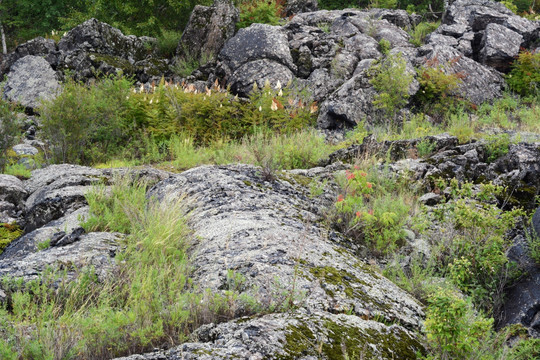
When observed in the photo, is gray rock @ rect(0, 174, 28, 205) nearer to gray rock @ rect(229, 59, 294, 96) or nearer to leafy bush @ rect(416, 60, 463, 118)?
gray rock @ rect(229, 59, 294, 96)

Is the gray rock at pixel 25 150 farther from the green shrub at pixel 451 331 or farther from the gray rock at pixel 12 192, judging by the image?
the green shrub at pixel 451 331

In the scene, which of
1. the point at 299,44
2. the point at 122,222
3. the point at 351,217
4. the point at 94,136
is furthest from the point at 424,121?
the point at 122,222

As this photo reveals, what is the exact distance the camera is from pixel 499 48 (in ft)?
46.2

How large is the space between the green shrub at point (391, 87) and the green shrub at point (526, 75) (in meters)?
4.34

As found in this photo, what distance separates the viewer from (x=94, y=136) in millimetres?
8742

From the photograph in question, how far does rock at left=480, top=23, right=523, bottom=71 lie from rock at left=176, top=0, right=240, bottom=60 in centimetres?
878

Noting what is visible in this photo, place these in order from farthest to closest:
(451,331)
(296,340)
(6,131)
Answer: (6,131) → (451,331) → (296,340)

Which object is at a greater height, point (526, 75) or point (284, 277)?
point (284, 277)

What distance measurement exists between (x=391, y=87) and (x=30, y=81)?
1171 cm

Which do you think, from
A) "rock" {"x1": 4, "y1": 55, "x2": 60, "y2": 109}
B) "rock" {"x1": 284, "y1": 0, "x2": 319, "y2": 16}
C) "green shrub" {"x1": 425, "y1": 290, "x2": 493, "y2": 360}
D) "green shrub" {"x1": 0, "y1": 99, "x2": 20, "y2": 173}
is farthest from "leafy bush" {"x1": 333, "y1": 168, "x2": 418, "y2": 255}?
"rock" {"x1": 284, "y1": 0, "x2": 319, "y2": 16}

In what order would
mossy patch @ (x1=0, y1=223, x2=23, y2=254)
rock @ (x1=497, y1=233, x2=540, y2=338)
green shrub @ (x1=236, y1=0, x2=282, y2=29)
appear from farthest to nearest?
green shrub @ (x1=236, y1=0, x2=282, y2=29) < mossy patch @ (x1=0, y1=223, x2=23, y2=254) < rock @ (x1=497, y1=233, x2=540, y2=338)

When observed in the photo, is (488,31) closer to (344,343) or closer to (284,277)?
(284,277)

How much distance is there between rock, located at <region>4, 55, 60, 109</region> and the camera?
13906mm

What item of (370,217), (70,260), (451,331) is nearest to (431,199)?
(370,217)
